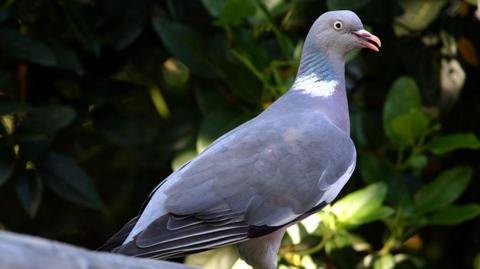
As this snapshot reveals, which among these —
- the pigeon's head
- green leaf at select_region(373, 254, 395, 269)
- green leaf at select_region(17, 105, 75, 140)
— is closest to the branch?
the pigeon's head

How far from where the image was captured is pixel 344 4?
3818mm

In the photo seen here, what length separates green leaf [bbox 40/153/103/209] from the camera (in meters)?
3.96

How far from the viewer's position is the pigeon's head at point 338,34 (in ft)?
11.8

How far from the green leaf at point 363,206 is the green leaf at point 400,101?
0.77ft

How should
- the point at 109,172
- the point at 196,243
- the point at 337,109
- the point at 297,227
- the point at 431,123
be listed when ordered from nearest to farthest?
the point at 196,243, the point at 337,109, the point at 297,227, the point at 431,123, the point at 109,172

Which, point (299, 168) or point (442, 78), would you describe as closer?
point (299, 168)

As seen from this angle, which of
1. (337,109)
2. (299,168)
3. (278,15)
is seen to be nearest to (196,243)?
(299,168)

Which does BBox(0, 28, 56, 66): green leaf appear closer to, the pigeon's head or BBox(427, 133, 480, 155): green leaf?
the pigeon's head

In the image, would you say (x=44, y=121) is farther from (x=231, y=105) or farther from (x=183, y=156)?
(x=231, y=105)

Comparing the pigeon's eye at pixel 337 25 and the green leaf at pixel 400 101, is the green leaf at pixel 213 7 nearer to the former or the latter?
the pigeon's eye at pixel 337 25

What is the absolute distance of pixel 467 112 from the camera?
450cm

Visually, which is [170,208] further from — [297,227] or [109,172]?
[109,172]

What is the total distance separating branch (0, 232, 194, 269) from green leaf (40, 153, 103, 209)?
169cm

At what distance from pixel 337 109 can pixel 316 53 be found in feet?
0.75
